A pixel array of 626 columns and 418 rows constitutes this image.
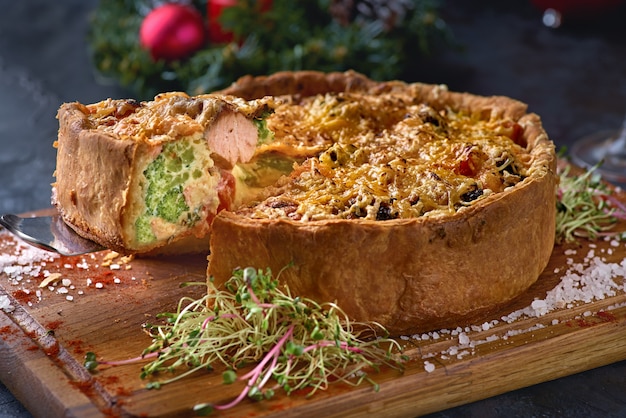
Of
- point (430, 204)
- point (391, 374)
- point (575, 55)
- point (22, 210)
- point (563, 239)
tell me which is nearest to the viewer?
point (391, 374)

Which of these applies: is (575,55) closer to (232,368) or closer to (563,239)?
(563,239)

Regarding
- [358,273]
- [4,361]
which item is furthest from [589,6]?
[4,361]

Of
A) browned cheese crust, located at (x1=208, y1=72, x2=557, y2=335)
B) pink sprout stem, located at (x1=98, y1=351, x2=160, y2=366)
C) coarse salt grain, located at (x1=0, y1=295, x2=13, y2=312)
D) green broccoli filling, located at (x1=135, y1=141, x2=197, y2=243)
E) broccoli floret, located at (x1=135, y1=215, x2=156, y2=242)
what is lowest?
pink sprout stem, located at (x1=98, y1=351, x2=160, y2=366)

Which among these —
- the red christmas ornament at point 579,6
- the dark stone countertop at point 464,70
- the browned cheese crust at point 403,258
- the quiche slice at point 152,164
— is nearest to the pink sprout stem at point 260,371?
the browned cheese crust at point 403,258

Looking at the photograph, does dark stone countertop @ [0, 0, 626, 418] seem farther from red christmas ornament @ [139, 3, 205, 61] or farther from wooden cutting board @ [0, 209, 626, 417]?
wooden cutting board @ [0, 209, 626, 417]

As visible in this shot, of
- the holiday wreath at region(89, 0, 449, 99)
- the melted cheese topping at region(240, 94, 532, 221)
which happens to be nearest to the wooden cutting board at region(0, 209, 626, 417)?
the melted cheese topping at region(240, 94, 532, 221)

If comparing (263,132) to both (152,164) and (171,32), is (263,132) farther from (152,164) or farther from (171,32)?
(171,32)
